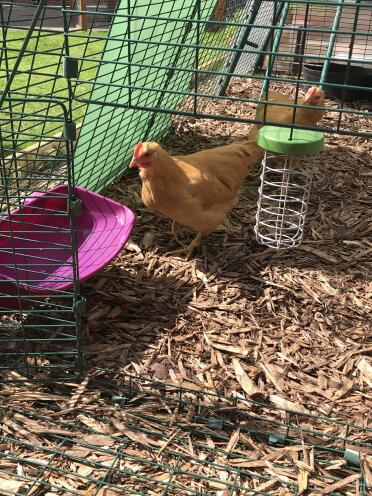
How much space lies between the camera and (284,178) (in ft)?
10.2

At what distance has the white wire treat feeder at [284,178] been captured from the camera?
2.45 metres

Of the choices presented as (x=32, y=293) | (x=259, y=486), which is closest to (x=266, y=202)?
(x=32, y=293)

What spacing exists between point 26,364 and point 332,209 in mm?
2317

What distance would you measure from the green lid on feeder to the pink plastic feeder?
30.9 inches

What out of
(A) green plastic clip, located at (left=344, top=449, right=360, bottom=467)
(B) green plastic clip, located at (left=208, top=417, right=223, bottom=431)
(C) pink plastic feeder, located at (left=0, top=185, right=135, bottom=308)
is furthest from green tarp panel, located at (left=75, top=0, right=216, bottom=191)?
(A) green plastic clip, located at (left=344, top=449, right=360, bottom=467)

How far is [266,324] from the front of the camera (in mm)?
Answer: 2436

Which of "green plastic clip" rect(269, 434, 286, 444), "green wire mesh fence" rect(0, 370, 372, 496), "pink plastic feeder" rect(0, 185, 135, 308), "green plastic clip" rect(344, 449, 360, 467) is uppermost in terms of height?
"pink plastic feeder" rect(0, 185, 135, 308)

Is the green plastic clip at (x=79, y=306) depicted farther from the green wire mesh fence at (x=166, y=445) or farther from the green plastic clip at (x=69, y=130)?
the green plastic clip at (x=69, y=130)

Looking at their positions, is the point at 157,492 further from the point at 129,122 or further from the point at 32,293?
the point at 129,122

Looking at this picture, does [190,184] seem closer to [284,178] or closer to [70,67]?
[284,178]

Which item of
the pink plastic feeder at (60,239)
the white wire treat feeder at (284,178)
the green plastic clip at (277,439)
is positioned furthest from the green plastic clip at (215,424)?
the white wire treat feeder at (284,178)

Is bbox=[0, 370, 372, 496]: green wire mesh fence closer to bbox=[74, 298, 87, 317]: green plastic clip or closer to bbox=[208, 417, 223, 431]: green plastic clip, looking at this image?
bbox=[208, 417, 223, 431]: green plastic clip

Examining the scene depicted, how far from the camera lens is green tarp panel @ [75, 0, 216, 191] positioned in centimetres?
293

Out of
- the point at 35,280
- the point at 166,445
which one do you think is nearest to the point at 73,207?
the point at 35,280
